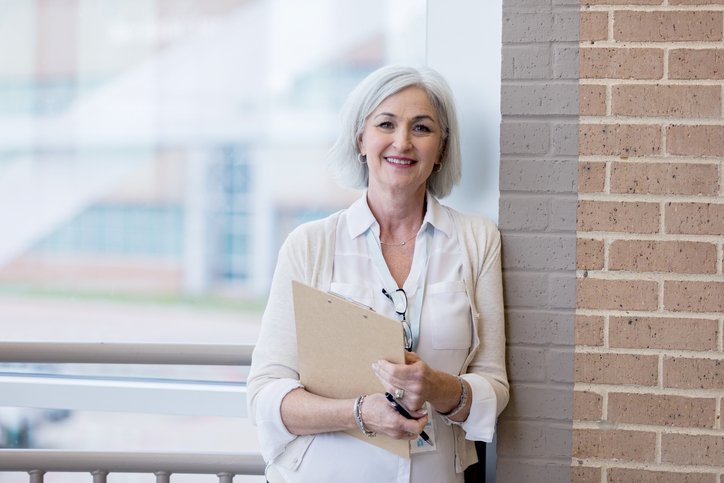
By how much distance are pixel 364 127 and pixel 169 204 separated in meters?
1.10

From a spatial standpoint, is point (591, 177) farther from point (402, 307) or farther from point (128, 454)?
point (128, 454)

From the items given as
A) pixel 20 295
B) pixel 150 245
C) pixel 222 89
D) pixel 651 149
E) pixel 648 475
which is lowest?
pixel 648 475

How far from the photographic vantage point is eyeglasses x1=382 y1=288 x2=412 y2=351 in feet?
6.18

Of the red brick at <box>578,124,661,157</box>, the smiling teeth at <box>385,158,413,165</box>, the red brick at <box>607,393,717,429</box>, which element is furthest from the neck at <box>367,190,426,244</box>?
the red brick at <box>607,393,717,429</box>

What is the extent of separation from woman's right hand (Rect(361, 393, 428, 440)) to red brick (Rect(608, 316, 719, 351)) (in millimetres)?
545

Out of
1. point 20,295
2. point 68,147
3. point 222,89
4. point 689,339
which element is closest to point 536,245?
point 689,339

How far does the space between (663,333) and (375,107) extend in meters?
0.90

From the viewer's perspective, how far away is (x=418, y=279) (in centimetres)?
194

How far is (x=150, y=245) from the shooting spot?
2.86 metres

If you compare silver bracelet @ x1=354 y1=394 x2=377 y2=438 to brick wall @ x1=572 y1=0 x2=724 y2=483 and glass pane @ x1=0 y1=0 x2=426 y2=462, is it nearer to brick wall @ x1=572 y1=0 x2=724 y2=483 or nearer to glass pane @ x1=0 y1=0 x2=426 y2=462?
brick wall @ x1=572 y1=0 x2=724 y2=483

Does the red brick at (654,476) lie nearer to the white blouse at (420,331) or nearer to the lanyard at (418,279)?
the white blouse at (420,331)

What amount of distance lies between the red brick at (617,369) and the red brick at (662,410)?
4cm

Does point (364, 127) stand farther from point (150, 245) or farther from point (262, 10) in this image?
point (150, 245)

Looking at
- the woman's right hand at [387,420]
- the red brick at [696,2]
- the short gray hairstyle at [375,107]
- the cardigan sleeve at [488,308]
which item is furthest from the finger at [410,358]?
the red brick at [696,2]
